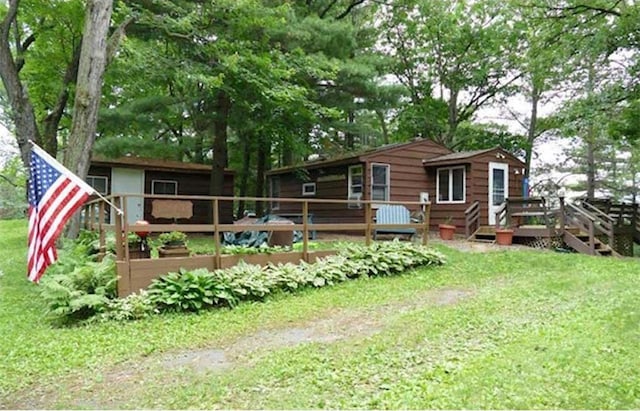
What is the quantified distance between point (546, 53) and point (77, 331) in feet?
41.3

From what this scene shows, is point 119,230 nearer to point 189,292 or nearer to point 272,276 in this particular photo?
point 189,292

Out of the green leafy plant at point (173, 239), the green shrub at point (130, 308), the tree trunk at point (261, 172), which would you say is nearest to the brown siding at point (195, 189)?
the tree trunk at point (261, 172)

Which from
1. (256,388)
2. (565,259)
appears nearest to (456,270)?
(565,259)

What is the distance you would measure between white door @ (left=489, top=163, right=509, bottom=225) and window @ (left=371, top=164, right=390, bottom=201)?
3126 millimetres

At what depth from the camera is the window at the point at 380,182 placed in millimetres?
13156

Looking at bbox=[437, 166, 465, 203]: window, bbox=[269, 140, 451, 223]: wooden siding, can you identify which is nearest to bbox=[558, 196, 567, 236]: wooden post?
bbox=[437, 166, 465, 203]: window

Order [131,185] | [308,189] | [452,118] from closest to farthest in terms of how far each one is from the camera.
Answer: [131,185], [308,189], [452,118]

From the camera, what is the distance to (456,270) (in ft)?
25.2

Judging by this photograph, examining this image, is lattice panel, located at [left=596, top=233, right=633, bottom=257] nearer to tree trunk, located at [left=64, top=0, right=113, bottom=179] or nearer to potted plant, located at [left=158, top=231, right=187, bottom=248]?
potted plant, located at [left=158, top=231, right=187, bottom=248]

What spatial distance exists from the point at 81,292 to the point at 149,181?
34.0 feet

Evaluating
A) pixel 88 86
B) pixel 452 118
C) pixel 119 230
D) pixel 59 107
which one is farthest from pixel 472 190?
pixel 59 107

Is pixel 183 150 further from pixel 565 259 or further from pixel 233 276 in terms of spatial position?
pixel 565 259

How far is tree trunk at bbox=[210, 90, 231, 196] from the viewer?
13.6 meters

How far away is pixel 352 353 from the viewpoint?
3.65 m
